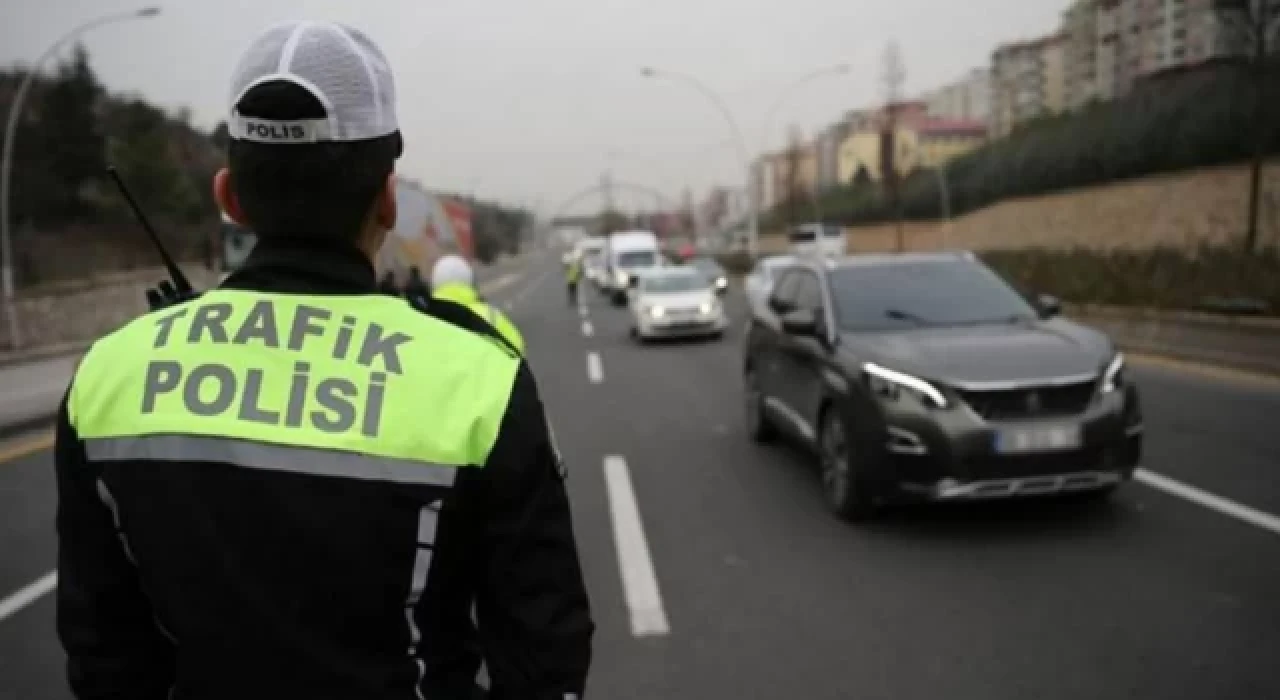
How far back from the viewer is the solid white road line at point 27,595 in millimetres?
5465

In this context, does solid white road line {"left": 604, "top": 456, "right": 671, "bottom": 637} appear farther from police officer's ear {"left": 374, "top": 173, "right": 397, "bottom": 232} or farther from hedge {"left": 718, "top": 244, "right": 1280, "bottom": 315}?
hedge {"left": 718, "top": 244, "right": 1280, "bottom": 315}

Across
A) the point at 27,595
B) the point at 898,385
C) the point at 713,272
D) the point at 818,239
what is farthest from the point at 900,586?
the point at 818,239

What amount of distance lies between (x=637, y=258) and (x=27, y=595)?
3292cm

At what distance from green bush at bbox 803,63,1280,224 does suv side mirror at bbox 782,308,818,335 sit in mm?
16981

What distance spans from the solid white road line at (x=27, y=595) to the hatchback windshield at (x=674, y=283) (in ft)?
52.4

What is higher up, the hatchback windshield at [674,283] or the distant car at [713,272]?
the hatchback windshield at [674,283]

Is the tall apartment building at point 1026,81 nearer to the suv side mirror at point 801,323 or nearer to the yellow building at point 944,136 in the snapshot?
the yellow building at point 944,136

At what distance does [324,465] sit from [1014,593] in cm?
441

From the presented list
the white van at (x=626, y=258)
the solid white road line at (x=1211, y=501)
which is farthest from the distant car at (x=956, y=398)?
the white van at (x=626, y=258)

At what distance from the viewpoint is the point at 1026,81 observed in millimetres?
58438

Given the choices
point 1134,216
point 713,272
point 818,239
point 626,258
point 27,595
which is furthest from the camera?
point 818,239

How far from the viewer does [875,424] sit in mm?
6227

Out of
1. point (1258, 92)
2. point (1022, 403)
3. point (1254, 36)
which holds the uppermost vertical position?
point (1254, 36)

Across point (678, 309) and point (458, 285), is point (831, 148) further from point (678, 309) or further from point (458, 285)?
point (458, 285)
